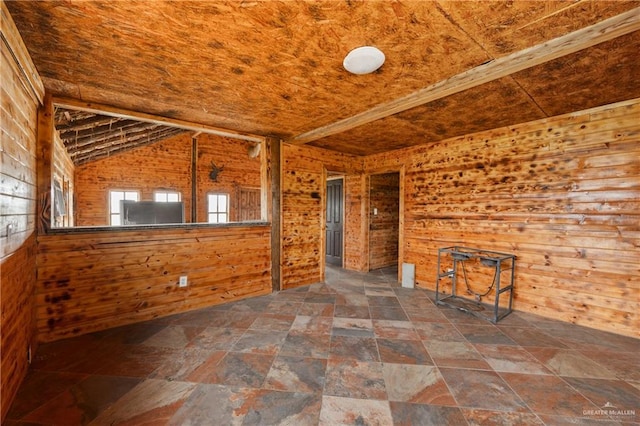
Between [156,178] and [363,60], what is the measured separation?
21.6 ft

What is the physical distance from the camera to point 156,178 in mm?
6586

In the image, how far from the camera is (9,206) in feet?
5.23

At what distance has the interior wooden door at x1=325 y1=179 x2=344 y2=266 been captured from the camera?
5715mm

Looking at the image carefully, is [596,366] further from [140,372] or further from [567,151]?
[140,372]

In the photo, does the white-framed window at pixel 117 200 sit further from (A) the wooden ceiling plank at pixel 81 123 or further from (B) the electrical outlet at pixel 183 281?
(B) the electrical outlet at pixel 183 281

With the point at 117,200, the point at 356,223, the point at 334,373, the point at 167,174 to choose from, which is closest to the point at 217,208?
the point at 167,174

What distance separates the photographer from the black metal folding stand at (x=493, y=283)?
295cm

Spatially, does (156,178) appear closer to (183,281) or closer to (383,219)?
(183,281)

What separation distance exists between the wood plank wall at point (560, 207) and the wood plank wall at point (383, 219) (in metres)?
1.51

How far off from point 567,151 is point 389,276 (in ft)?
10.2

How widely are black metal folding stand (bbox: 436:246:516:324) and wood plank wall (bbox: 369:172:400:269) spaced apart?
1.61m

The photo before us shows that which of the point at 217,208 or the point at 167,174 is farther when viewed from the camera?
the point at 217,208

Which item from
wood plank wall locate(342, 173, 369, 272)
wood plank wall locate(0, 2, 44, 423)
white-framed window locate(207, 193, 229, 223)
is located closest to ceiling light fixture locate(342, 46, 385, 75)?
wood plank wall locate(0, 2, 44, 423)

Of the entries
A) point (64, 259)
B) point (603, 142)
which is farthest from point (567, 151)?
point (64, 259)
